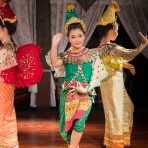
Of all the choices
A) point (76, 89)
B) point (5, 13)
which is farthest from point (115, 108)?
point (5, 13)

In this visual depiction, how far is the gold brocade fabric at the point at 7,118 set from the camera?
4074 mm

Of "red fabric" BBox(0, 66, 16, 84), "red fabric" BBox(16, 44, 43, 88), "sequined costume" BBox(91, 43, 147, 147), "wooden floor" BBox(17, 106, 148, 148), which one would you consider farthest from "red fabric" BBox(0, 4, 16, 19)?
"wooden floor" BBox(17, 106, 148, 148)

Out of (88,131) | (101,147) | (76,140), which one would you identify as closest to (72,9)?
(76,140)

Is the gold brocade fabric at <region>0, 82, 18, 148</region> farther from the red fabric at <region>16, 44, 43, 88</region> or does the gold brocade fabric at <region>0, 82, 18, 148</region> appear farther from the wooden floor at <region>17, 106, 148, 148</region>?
the wooden floor at <region>17, 106, 148, 148</region>

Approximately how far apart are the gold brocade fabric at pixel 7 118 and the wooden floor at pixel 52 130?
87cm

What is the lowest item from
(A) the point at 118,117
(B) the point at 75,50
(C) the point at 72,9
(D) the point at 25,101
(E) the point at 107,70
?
(D) the point at 25,101

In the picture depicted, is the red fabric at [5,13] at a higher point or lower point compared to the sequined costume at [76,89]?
higher

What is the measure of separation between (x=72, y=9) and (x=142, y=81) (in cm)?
460

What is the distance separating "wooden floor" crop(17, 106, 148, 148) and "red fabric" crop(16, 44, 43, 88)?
42.2 inches

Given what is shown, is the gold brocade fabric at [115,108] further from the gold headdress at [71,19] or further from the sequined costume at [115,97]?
the gold headdress at [71,19]

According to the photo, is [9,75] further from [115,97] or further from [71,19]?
[115,97]

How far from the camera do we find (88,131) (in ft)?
20.3

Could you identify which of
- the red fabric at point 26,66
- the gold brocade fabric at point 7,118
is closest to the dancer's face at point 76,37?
the red fabric at point 26,66

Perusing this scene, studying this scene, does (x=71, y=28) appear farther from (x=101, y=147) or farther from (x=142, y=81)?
(x=142, y=81)
